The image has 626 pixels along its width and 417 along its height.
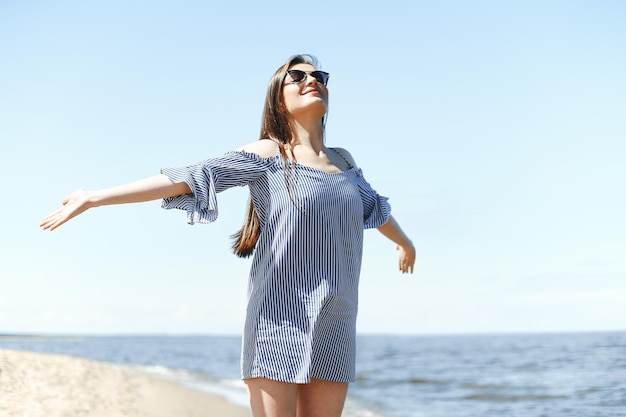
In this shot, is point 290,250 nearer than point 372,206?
Yes

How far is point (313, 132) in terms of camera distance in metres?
2.83

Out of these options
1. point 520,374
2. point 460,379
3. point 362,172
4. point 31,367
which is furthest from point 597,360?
point 362,172

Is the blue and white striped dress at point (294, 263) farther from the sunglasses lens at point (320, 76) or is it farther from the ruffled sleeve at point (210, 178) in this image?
the sunglasses lens at point (320, 76)

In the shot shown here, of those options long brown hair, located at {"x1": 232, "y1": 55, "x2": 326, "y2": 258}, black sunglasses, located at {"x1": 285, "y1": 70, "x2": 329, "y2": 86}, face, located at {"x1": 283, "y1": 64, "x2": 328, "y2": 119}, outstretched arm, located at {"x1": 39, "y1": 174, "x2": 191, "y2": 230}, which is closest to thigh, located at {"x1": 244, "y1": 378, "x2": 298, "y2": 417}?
long brown hair, located at {"x1": 232, "y1": 55, "x2": 326, "y2": 258}

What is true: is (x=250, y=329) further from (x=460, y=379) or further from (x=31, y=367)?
(x=460, y=379)

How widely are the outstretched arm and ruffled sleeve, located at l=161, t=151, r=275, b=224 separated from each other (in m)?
0.06

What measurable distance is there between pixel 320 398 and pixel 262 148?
924 mm

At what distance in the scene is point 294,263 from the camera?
2562 millimetres

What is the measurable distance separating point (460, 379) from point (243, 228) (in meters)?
12.8

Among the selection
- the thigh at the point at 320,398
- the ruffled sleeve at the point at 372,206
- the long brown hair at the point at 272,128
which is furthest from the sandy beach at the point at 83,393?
the ruffled sleeve at the point at 372,206

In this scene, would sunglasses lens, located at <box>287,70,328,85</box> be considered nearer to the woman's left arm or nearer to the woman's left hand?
the woman's left arm

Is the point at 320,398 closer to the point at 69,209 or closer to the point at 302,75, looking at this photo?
the point at 69,209

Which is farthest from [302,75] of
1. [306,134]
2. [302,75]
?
[306,134]

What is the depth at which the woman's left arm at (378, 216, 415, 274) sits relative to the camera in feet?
10.3
